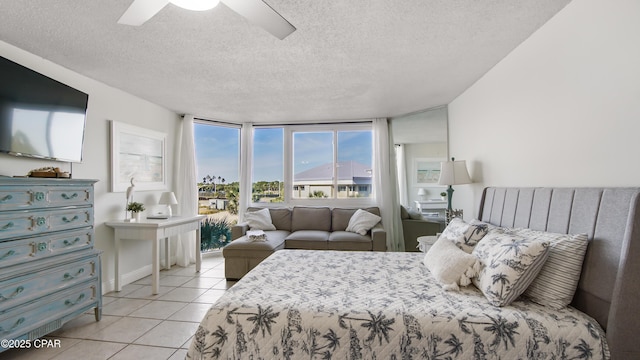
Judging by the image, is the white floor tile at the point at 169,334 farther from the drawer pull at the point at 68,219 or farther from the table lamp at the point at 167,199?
the table lamp at the point at 167,199

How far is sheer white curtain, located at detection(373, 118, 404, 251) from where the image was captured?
16.6 ft

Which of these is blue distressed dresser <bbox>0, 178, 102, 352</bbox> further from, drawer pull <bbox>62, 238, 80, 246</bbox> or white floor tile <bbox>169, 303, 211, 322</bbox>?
white floor tile <bbox>169, 303, 211, 322</bbox>

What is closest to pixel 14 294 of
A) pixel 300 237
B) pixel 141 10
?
pixel 141 10

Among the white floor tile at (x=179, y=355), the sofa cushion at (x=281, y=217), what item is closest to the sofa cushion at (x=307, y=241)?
the sofa cushion at (x=281, y=217)

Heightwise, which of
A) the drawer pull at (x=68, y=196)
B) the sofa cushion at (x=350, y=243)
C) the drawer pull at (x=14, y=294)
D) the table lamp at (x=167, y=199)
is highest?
the drawer pull at (x=68, y=196)

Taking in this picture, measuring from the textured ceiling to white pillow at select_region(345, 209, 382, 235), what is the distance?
1.86 metres

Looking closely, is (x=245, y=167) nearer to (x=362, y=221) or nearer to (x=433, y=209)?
(x=362, y=221)

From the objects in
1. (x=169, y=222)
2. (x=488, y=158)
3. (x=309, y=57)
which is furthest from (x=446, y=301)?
(x=169, y=222)

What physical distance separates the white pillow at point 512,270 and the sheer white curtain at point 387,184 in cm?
331

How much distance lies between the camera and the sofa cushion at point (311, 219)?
498 cm

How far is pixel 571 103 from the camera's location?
6.29 feet

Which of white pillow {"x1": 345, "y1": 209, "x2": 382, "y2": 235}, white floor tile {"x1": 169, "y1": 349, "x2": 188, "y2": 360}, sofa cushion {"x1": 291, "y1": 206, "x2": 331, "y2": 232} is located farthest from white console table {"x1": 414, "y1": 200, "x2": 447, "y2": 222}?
white floor tile {"x1": 169, "y1": 349, "x2": 188, "y2": 360}

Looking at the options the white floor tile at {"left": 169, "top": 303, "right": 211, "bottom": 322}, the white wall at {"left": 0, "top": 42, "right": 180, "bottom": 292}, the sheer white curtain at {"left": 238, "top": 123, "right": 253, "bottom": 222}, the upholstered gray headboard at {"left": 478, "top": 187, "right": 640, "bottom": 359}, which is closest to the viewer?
the upholstered gray headboard at {"left": 478, "top": 187, "right": 640, "bottom": 359}

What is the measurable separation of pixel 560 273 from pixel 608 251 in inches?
9.5
